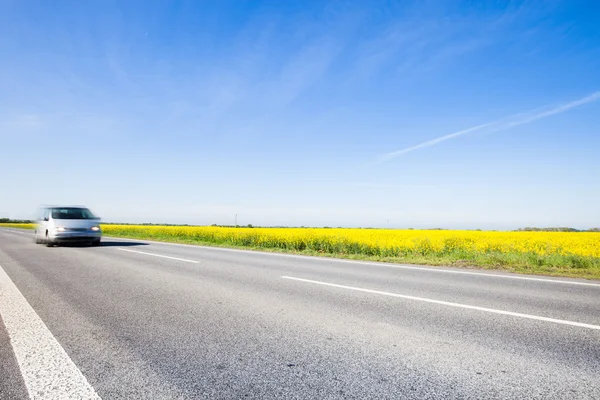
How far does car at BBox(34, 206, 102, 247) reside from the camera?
48.1 feet

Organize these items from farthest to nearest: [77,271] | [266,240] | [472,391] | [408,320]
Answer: [266,240]
[77,271]
[408,320]
[472,391]

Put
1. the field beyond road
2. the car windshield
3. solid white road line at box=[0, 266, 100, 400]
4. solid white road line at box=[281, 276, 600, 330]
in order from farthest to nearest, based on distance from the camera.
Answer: the car windshield → the field beyond road → solid white road line at box=[281, 276, 600, 330] → solid white road line at box=[0, 266, 100, 400]

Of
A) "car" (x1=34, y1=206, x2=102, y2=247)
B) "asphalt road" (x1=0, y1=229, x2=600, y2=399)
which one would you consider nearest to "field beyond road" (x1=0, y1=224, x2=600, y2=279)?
"asphalt road" (x1=0, y1=229, x2=600, y2=399)

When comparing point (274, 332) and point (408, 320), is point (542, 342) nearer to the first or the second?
point (408, 320)

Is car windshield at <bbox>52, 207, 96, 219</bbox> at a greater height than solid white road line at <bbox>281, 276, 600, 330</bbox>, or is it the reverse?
car windshield at <bbox>52, 207, 96, 219</bbox>

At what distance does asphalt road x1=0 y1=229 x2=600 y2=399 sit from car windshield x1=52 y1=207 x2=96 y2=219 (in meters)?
9.48

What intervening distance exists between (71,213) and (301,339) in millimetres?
15710

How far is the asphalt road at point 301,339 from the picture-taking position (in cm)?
253

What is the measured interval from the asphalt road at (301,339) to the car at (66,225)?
869cm

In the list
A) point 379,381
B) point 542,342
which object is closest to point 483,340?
point 542,342

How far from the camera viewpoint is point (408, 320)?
4.30 meters

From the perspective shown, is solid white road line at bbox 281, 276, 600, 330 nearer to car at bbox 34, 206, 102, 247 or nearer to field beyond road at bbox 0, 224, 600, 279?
field beyond road at bbox 0, 224, 600, 279

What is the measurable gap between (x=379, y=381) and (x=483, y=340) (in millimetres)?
1616

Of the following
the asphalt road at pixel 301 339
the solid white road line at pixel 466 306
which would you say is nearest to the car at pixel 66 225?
the asphalt road at pixel 301 339
